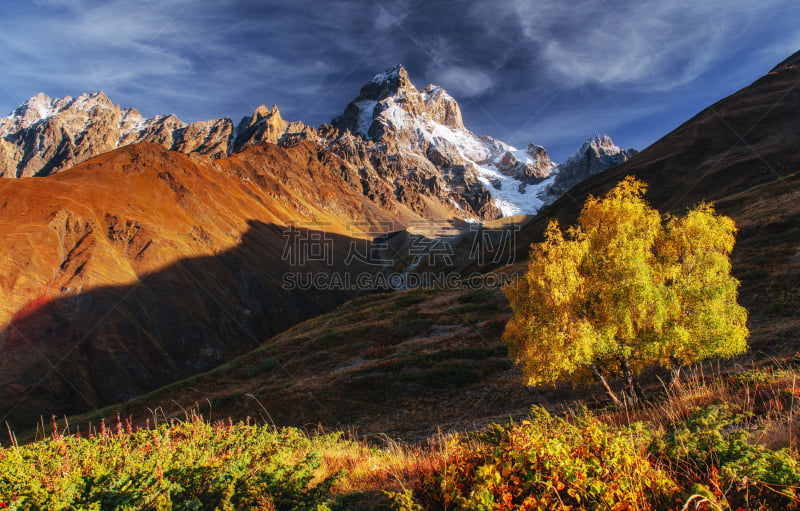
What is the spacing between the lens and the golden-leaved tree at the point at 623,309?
1174cm

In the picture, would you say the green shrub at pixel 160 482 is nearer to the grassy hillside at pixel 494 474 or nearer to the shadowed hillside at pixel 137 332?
the grassy hillside at pixel 494 474

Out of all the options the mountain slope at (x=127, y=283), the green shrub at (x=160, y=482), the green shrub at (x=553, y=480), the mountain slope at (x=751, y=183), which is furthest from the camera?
the mountain slope at (x=127, y=283)

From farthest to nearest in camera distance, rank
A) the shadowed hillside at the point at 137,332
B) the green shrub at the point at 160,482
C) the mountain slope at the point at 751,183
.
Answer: the shadowed hillside at the point at 137,332 → the mountain slope at the point at 751,183 → the green shrub at the point at 160,482

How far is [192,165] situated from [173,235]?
161ft

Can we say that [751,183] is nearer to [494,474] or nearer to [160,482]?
[494,474]

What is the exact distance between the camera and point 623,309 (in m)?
11.8

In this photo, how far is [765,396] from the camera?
22.6ft

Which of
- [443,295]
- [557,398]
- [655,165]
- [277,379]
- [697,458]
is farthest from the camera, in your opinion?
[655,165]

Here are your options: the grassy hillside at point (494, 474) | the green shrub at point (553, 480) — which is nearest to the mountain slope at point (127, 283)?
the grassy hillside at point (494, 474)

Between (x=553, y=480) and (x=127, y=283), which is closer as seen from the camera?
(x=553, y=480)

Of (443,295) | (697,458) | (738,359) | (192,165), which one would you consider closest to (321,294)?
(192,165)

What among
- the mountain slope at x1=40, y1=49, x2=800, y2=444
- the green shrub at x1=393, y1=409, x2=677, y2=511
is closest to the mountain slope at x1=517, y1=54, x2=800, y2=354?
the mountain slope at x1=40, y1=49, x2=800, y2=444

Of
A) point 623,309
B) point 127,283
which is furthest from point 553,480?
point 127,283

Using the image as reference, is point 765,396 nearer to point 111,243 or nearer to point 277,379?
point 277,379
